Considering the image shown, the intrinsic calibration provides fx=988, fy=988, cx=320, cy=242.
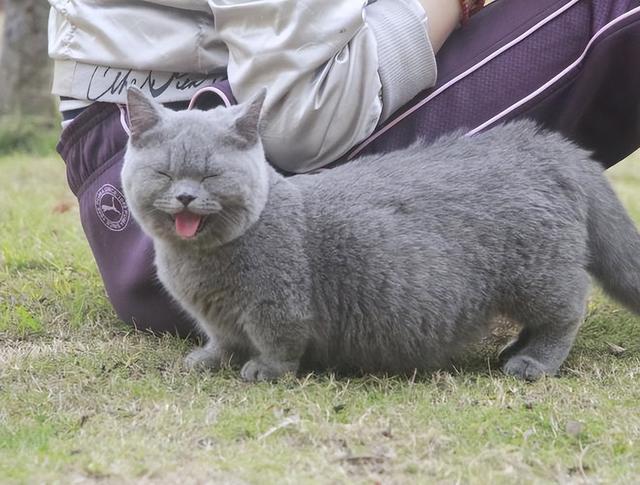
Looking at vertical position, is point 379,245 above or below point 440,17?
below

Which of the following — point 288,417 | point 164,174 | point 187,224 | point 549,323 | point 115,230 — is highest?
point 164,174

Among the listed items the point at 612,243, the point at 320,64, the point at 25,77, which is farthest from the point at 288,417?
the point at 25,77

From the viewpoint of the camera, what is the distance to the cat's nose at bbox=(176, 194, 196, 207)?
229 centimetres

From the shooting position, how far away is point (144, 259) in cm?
286

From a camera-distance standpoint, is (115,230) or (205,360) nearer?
(205,360)

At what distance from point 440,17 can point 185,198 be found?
107 cm

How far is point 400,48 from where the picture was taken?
9.14 feet

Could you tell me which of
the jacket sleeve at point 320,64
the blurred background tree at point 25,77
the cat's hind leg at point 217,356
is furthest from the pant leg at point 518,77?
the blurred background tree at point 25,77

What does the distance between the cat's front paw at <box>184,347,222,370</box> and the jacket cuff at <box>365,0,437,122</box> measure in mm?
852

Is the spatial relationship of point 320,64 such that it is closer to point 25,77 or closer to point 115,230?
point 115,230

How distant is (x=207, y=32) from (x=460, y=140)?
2.53 feet

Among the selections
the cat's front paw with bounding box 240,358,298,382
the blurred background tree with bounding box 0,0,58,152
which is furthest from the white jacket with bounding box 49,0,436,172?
the blurred background tree with bounding box 0,0,58,152

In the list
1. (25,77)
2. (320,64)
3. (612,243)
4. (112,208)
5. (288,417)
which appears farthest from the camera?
(25,77)

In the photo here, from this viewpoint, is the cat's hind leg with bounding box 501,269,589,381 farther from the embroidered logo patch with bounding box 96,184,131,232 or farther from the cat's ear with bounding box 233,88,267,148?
the embroidered logo patch with bounding box 96,184,131,232
